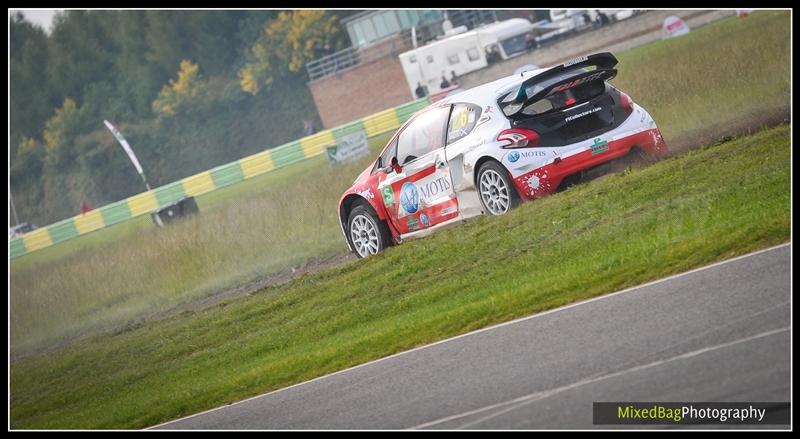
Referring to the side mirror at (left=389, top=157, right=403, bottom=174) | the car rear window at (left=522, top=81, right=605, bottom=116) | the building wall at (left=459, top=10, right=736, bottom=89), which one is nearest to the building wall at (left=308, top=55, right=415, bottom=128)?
the building wall at (left=459, top=10, right=736, bottom=89)

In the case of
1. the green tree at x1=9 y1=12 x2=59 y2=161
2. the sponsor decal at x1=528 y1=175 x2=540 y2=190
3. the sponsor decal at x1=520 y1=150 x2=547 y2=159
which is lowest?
the sponsor decal at x1=528 y1=175 x2=540 y2=190

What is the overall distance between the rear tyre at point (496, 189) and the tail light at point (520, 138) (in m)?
0.30

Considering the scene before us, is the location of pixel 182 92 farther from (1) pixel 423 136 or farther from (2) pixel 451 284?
(2) pixel 451 284

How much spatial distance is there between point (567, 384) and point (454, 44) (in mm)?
38471

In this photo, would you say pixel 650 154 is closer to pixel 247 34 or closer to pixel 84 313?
pixel 84 313

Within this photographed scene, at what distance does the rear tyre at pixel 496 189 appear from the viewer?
583 inches

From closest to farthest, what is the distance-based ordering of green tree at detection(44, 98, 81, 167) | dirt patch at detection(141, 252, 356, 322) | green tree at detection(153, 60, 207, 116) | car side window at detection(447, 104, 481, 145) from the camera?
car side window at detection(447, 104, 481, 145) → dirt patch at detection(141, 252, 356, 322) → green tree at detection(44, 98, 81, 167) → green tree at detection(153, 60, 207, 116)

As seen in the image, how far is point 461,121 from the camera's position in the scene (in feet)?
51.1

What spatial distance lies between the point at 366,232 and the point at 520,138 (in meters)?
3.20

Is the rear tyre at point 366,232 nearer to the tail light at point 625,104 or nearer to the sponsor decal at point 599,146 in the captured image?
the sponsor decal at point 599,146

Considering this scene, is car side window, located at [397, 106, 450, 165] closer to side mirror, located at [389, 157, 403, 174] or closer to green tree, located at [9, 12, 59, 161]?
side mirror, located at [389, 157, 403, 174]

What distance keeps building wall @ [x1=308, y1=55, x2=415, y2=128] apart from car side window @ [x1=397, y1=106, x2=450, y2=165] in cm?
3636

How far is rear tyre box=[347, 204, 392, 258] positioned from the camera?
16719 mm

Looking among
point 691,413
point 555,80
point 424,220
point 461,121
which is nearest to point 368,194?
point 424,220
